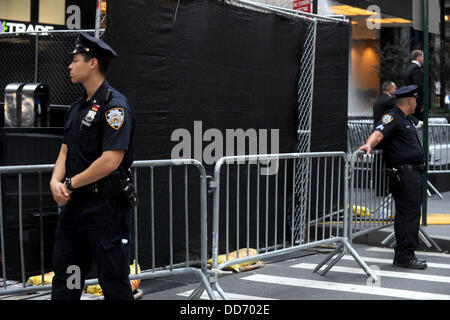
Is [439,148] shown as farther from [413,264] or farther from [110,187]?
[110,187]

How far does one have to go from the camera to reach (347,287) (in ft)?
22.9

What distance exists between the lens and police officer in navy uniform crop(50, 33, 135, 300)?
4363 millimetres

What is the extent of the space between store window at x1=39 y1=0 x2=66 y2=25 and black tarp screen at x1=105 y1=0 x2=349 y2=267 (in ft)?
29.1

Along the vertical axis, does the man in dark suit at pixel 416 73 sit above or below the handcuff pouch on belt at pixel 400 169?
above

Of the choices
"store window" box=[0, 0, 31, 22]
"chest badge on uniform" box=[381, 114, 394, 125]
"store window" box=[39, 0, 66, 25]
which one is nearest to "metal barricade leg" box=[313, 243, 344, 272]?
"chest badge on uniform" box=[381, 114, 394, 125]

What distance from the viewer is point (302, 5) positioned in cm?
1080

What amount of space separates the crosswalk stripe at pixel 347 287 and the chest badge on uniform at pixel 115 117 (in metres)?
3.32

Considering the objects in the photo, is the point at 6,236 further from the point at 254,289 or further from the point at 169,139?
the point at 254,289

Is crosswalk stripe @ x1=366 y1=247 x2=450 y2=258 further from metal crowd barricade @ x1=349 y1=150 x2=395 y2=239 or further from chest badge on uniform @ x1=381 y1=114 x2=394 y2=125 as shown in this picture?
chest badge on uniform @ x1=381 y1=114 x2=394 y2=125

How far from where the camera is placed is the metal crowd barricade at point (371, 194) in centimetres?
855

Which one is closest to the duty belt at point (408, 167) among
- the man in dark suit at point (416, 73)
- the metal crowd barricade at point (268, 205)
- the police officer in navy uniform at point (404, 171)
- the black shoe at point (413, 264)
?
the police officer in navy uniform at point (404, 171)

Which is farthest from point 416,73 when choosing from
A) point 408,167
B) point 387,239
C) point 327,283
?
point 327,283

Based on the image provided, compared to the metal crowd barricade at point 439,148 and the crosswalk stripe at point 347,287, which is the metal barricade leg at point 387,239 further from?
the metal crowd barricade at point 439,148
